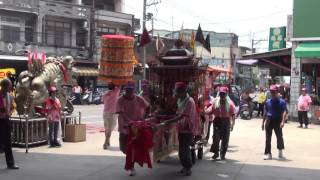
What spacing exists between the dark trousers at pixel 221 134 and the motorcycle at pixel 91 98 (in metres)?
27.7

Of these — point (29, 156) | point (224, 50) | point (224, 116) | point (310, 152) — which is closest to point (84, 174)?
point (29, 156)

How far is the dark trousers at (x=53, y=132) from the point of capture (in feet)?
→ 44.1

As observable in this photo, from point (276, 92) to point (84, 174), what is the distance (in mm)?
5065

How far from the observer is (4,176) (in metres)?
9.23

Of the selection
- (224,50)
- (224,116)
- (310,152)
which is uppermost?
(224,50)

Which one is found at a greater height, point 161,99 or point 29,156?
point 161,99

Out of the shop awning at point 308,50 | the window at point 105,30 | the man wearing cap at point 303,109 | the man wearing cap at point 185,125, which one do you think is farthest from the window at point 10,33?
the man wearing cap at point 185,125

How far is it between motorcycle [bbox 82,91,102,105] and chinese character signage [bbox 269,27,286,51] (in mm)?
14185

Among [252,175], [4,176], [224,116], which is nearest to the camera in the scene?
[4,176]

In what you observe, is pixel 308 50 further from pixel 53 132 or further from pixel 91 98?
pixel 91 98

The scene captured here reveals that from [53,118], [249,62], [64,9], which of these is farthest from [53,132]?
[64,9]

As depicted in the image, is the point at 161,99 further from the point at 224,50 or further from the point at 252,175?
the point at 224,50

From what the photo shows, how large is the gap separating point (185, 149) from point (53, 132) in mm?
5083

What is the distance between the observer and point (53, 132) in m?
13.5
